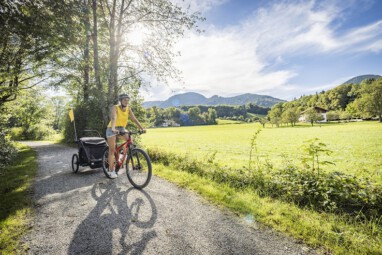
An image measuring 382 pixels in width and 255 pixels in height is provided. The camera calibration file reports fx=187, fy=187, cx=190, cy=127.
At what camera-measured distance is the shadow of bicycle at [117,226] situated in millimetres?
3047

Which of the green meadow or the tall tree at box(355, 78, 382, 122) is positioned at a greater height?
the tall tree at box(355, 78, 382, 122)

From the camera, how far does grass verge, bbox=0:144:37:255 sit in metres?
3.13

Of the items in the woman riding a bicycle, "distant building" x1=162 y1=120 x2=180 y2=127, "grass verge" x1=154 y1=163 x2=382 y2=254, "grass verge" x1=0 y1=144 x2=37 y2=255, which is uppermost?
the woman riding a bicycle

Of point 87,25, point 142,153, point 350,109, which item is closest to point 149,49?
point 87,25

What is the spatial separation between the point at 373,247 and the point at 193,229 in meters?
2.82

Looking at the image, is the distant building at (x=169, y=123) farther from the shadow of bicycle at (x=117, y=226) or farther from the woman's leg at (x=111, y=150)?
the shadow of bicycle at (x=117, y=226)

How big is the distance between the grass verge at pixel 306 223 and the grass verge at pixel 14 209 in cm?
388

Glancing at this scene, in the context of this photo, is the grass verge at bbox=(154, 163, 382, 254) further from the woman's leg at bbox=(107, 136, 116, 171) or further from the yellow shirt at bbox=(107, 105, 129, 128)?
the yellow shirt at bbox=(107, 105, 129, 128)

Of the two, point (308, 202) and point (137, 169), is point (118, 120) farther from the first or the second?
point (308, 202)

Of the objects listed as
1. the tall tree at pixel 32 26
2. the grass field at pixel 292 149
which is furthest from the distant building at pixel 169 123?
the tall tree at pixel 32 26

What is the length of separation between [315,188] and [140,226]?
413 cm

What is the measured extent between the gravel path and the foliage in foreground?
1.51 m

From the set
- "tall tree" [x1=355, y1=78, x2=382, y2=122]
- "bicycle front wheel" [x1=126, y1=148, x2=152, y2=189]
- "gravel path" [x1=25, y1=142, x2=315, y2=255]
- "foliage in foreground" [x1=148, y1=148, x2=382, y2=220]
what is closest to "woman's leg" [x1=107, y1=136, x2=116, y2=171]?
"bicycle front wheel" [x1=126, y1=148, x2=152, y2=189]

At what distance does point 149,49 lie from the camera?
45.6ft
